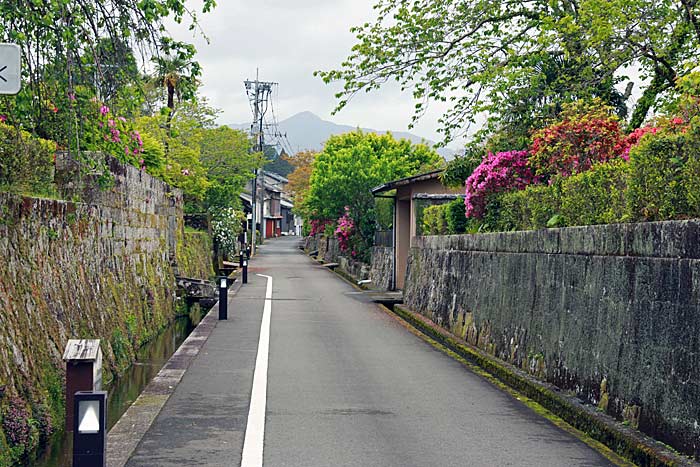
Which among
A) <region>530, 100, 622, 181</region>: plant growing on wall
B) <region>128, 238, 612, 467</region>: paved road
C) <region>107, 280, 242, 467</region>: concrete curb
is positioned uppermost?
<region>530, 100, 622, 181</region>: plant growing on wall

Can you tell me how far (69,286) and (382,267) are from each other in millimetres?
21769

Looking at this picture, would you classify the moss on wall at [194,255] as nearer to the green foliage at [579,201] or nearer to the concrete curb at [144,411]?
the concrete curb at [144,411]

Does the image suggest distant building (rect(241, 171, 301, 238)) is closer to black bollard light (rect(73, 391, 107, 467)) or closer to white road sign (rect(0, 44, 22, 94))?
white road sign (rect(0, 44, 22, 94))

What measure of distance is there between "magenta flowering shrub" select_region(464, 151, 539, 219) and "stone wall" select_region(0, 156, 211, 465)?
738cm

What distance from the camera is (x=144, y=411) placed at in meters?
9.01

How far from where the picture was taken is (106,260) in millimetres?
15336

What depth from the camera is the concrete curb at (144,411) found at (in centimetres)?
740

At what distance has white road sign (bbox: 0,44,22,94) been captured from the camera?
20.4 feet

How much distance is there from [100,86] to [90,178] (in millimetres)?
4946

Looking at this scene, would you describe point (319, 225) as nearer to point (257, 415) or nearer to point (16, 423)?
point (257, 415)

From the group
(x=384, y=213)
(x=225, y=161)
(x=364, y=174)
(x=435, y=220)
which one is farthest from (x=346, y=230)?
(x=435, y=220)

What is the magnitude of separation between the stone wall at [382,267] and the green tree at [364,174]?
563 centimetres

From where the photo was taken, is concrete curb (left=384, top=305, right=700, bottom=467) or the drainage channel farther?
the drainage channel

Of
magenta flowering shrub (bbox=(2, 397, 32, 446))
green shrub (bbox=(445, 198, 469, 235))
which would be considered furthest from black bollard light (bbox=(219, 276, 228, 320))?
magenta flowering shrub (bbox=(2, 397, 32, 446))
